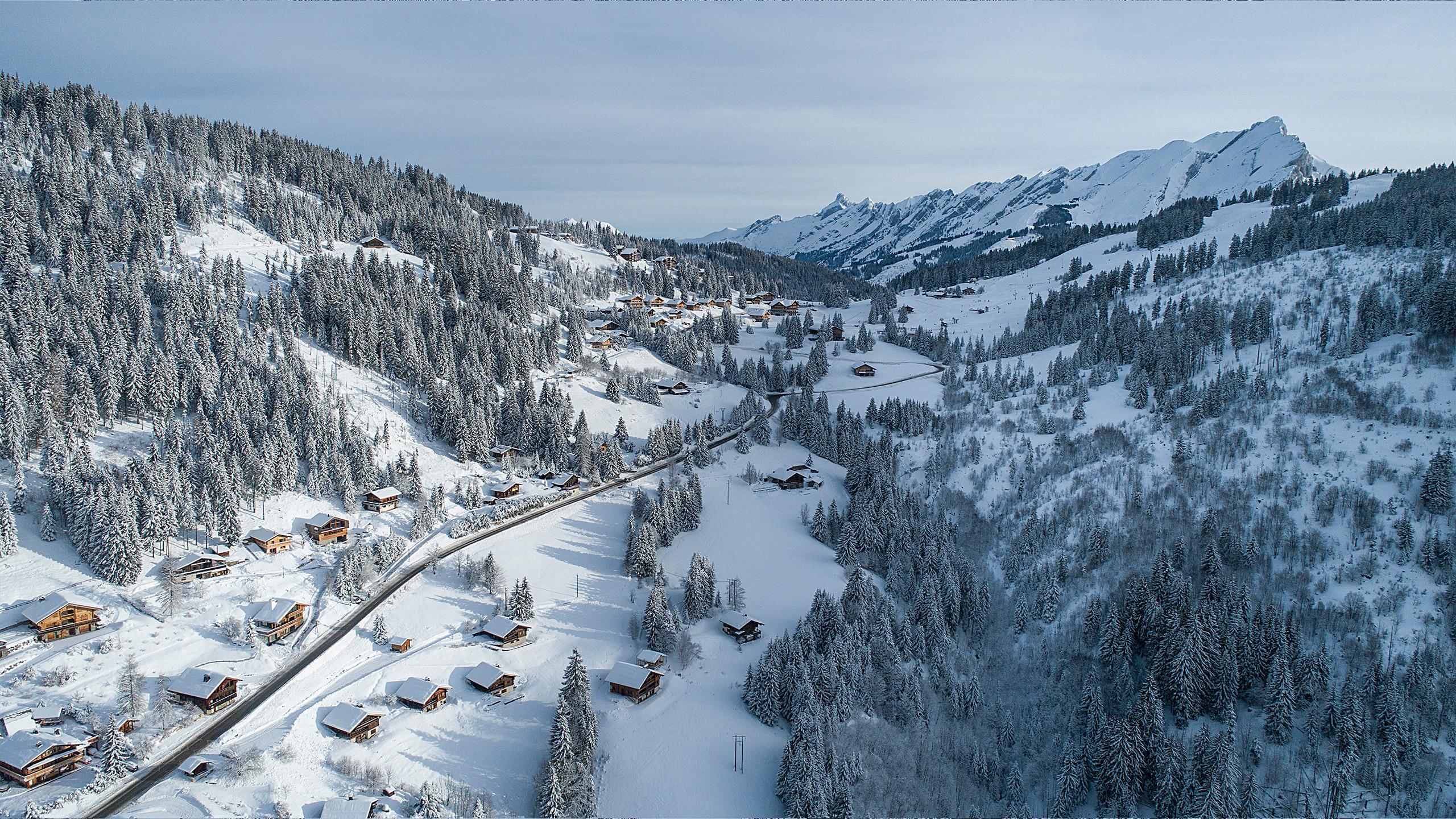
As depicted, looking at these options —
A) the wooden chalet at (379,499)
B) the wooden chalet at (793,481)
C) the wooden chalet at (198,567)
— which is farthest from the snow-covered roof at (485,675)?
the wooden chalet at (793,481)

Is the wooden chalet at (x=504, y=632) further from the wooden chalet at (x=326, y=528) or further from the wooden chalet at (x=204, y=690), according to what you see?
the wooden chalet at (x=326, y=528)

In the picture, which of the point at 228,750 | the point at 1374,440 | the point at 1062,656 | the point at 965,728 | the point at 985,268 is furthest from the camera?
the point at 985,268

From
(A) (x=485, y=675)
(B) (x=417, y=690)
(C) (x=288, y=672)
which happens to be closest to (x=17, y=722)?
(C) (x=288, y=672)

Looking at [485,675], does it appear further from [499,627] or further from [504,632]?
[499,627]

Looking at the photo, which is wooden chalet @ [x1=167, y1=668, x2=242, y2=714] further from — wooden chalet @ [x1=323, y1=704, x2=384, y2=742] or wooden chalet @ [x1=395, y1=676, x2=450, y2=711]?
wooden chalet @ [x1=395, y1=676, x2=450, y2=711]

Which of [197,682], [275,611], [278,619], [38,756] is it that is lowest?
[197,682]

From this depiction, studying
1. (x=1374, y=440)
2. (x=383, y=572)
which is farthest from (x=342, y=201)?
(x=1374, y=440)

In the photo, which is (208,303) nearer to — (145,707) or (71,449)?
(71,449)
